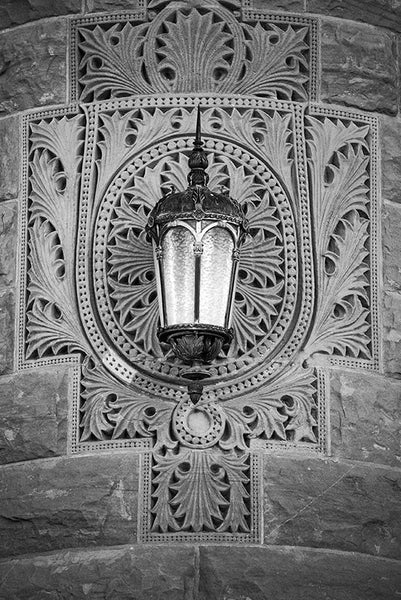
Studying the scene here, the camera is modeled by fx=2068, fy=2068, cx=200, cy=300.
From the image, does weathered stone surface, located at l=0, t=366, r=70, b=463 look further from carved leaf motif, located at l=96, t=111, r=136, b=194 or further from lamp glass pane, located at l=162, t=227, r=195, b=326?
carved leaf motif, located at l=96, t=111, r=136, b=194

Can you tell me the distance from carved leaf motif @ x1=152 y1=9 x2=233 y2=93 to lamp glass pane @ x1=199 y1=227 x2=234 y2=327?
1.17 m

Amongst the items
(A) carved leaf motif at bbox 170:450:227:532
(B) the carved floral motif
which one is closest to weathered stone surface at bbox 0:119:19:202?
(B) the carved floral motif

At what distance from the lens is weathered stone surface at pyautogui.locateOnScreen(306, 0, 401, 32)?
1184 centimetres

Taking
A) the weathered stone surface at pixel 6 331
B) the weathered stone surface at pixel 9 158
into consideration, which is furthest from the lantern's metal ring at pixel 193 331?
the weathered stone surface at pixel 9 158

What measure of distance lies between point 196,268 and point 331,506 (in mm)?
1503

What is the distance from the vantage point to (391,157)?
11805mm

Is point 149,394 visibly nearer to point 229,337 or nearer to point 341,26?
point 229,337

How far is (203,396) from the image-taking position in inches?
441

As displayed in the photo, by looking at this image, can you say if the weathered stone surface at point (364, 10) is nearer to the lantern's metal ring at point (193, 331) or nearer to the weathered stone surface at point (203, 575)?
the lantern's metal ring at point (193, 331)

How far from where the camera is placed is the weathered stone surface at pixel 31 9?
11.8m

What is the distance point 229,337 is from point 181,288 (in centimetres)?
37

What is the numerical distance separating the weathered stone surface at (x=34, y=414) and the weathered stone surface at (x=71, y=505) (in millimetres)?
104

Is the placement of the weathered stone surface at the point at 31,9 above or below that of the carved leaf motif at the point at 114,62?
above

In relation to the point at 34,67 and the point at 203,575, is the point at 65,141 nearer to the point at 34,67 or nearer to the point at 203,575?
the point at 34,67
